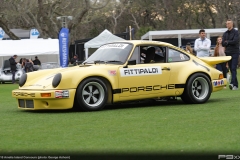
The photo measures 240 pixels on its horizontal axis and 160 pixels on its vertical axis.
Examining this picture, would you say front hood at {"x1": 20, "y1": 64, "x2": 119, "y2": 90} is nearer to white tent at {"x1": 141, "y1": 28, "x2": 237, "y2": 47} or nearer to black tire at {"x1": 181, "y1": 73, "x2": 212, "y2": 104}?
black tire at {"x1": 181, "y1": 73, "x2": 212, "y2": 104}

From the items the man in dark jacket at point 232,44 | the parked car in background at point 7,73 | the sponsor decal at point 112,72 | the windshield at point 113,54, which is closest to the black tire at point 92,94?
the sponsor decal at point 112,72

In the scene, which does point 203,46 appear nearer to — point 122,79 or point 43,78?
point 122,79

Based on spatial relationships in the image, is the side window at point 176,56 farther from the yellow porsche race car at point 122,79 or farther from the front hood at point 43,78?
the front hood at point 43,78

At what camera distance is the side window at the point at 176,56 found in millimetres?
11788

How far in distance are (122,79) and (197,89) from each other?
1784 mm

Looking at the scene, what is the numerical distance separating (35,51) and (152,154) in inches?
1224

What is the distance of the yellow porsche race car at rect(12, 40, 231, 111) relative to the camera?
1052cm

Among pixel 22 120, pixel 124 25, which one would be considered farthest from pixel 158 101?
pixel 124 25

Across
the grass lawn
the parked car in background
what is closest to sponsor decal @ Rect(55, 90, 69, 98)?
the grass lawn

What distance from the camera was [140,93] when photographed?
36.8ft

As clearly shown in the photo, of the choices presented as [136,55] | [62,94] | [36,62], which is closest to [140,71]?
[136,55]

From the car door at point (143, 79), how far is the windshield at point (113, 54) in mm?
185

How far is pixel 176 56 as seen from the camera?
11.9 meters

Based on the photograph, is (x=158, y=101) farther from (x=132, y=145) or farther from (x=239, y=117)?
(x=132, y=145)
